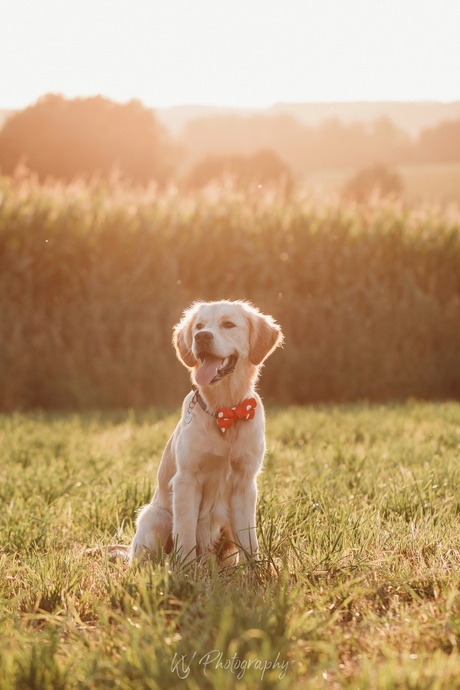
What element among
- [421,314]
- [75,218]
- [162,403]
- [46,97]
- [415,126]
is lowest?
[162,403]

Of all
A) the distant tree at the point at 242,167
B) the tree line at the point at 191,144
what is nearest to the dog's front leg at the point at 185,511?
the tree line at the point at 191,144

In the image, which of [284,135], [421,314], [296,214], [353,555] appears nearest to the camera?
[353,555]

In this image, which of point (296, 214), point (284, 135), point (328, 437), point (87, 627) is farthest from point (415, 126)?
point (87, 627)

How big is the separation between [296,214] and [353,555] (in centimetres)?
788

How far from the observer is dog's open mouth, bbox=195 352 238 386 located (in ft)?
10.9

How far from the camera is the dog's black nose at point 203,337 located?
3342 millimetres

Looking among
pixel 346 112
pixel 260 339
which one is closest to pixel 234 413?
pixel 260 339

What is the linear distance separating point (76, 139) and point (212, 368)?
3267 centimetres

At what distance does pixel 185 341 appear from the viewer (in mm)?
3639

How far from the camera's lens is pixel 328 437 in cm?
571

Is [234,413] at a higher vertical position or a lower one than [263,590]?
higher

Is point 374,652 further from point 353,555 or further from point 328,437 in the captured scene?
point 328,437

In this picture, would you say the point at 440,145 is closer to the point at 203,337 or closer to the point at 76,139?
the point at 76,139

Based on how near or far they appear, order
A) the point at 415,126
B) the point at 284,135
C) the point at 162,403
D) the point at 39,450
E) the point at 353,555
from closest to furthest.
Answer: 1. the point at 353,555
2. the point at 39,450
3. the point at 162,403
4. the point at 284,135
5. the point at 415,126
